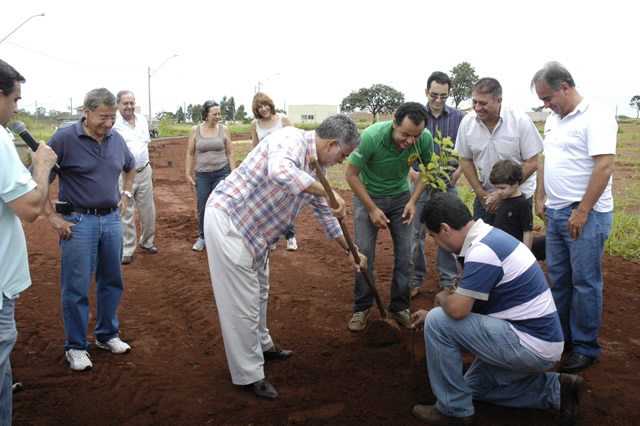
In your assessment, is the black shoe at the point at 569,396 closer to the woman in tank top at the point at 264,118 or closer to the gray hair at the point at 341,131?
the gray hair at the point at 341,131

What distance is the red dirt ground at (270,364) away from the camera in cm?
312

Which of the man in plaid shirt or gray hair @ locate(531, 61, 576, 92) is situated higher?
gray hair @ locate(531, 61, 576, 92)

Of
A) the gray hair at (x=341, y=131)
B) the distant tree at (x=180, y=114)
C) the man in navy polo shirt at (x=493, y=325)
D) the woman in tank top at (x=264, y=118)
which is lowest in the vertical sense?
the man in navy polo shirt at (x=493, y=325)

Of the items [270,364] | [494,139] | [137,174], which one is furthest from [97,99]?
[494,139]

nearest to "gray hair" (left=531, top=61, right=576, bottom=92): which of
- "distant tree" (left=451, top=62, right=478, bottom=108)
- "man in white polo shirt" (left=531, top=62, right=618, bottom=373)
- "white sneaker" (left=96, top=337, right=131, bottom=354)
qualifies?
"man in white polo shirt" (left=531, top=62, right=618, bottom=373)

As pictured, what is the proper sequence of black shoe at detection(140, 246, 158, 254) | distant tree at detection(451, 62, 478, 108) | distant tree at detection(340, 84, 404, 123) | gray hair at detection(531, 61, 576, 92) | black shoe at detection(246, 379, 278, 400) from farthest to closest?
distant tree at detection(340, 84, 404, 123), distant tree at detection(451, 62, 478, 108), black shoe at detection(140, 246, 158, 254), gray hair at detection(531, 61, 576, 92), black shoe at detection(246, 379, 278, 400)

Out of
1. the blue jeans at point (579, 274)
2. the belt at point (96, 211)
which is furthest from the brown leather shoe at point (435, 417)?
the belt at point (96, 211)

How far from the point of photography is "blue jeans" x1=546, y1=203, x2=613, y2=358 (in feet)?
A: 11.5

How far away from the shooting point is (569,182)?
3572mm

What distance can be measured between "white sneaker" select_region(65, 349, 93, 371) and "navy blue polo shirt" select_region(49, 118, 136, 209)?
3.73ft

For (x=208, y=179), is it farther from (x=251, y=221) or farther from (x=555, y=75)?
(x=555, y=75)

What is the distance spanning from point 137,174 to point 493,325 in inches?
198

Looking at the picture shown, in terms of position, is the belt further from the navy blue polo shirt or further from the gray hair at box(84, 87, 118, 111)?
the gray hair at box(84, 87, 118, 111)

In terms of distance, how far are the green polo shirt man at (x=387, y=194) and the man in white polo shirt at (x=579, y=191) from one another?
101 centimetres
